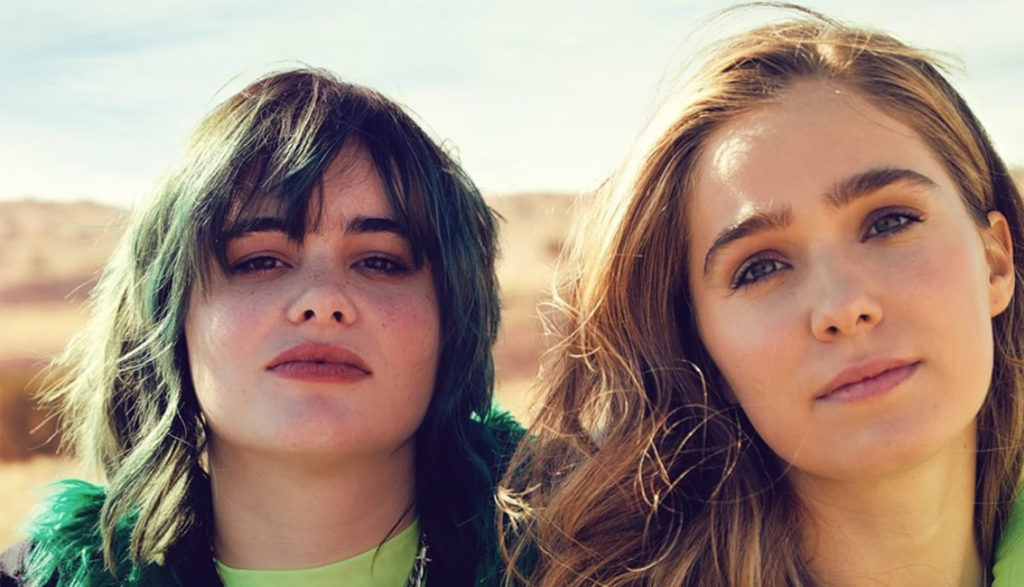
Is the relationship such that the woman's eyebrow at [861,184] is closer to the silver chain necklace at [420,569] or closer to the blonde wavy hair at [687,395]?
the blonde wavy hair at [687,395]

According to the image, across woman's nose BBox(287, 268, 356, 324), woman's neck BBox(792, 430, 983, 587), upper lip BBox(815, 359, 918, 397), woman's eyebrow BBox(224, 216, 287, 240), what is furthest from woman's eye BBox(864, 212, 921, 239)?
woman's eyebrow BBox(224, 216, 287, 240)

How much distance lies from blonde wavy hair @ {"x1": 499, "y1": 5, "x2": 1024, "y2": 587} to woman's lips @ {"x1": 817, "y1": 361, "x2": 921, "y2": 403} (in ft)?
1.47

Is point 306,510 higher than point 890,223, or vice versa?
point 890,223

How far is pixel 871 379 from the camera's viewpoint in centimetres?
234

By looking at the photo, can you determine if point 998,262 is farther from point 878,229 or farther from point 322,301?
point 322,301

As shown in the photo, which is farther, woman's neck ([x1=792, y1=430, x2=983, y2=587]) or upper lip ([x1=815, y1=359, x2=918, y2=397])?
woman's neck ([x1=792, y1=430, x2=983, y2=587])

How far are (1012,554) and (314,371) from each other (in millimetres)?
1600

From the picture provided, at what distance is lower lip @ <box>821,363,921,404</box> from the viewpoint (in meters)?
2.32

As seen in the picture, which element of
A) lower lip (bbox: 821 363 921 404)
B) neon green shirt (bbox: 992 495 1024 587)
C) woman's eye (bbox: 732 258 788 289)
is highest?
woman's eye (bbox: 732 258 788 289)

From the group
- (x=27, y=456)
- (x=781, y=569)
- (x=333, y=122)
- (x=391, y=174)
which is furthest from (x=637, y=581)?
(x=27, y=456)

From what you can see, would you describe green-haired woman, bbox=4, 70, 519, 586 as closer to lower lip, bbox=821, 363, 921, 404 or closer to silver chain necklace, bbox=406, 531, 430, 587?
silver chain necklace, bbox=406, 531, 430, 587

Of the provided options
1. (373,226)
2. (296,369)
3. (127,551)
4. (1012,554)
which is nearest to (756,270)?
(1012,554)

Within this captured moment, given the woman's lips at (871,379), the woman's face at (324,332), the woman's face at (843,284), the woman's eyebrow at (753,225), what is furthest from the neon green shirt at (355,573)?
the woman's lips at (871,379)

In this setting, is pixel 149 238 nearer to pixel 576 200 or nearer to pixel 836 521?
pixel 576 200
